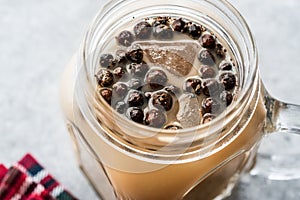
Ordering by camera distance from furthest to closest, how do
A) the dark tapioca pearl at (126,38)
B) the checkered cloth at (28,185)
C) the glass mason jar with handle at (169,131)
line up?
the checkered cloth at (28,185) < the dark tapioca pearl at (126,38) < the glass mason jar with handle at (169,131)

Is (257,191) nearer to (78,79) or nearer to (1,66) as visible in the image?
(78,79)

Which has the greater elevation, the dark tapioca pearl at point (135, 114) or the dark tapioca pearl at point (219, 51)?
the dark tapioca pearl at point (219, 51)

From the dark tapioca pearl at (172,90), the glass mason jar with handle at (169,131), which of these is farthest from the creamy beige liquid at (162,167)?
the dark tapioca pearl at (172,90)

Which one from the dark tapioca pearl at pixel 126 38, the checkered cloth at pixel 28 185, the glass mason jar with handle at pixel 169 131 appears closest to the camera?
the glass mason jar with handle at pixel 169 131

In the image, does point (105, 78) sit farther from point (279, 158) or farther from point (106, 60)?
point (279, 158)

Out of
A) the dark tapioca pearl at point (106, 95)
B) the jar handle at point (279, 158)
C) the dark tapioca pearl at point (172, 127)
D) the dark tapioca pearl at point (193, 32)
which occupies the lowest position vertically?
the jar handle at point (279, 158)

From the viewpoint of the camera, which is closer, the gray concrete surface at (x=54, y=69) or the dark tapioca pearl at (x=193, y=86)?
the dark tapioca pearl at (x=193, y=86)

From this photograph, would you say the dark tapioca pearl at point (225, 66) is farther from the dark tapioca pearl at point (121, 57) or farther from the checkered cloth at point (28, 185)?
the checkered cloth at point (28, 185)
